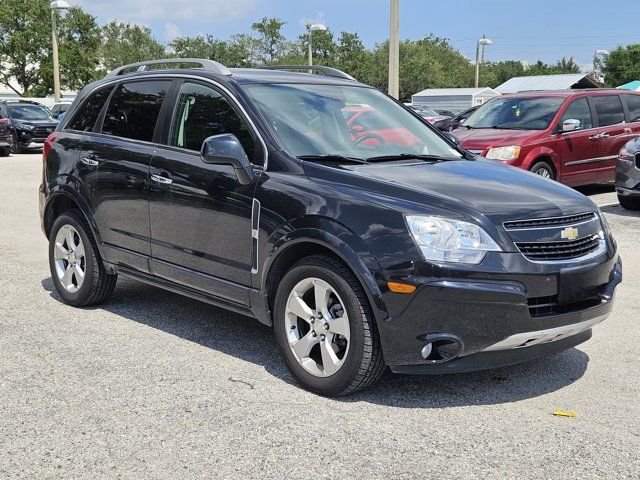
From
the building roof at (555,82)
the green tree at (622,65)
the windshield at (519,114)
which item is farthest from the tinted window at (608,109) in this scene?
the green tree at (622,65)

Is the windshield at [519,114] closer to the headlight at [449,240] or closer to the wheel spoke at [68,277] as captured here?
the wheel spoke at [68,277]

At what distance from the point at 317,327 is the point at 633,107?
11432 mm

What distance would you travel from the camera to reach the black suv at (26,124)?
25000 millimetres

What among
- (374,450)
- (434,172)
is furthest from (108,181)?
(374,450)

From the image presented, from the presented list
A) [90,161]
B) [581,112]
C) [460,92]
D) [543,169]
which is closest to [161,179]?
[90,161]

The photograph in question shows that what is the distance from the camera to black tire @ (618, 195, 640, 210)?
37.3ft

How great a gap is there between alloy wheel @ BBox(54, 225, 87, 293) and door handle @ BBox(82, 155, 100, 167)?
1.77ft

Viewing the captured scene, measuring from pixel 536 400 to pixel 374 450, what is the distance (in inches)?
44.5

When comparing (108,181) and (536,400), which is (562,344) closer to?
(536,400)

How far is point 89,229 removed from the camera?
596 cm

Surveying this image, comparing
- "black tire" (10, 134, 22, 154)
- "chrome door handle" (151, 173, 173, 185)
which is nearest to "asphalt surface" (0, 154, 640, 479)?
"chrome door handle" (151, 173, 173, 185)

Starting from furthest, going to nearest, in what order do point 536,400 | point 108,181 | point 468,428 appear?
1. point 108,181
2. point 536,400
3. point 468,428

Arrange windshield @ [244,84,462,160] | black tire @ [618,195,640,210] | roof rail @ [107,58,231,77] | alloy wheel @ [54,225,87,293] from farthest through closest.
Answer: black tire @ [618,195,640,210] < alloy wheel @ [54,225,87,293] < roof rail @ [107,58,231,77] < windshield @ [244,84,462,160]

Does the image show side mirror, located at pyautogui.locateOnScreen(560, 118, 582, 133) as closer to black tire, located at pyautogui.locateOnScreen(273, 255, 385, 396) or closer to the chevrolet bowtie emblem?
the chevrolet bowtie emblem
